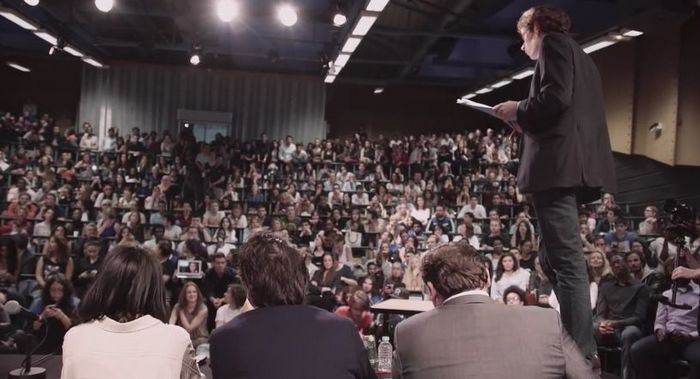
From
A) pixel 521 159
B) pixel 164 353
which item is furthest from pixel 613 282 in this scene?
pixel 164 353

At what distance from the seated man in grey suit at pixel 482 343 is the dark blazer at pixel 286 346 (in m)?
0.14

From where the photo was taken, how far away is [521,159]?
2.04 metres

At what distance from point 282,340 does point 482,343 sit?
1.64 feet

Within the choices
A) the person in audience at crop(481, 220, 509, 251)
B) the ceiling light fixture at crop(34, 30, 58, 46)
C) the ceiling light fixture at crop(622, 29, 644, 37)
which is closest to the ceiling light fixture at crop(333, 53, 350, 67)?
the person in audience at crop(481, 220, 509, 251)

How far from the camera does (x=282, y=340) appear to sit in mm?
1537

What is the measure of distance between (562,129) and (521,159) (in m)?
0.18

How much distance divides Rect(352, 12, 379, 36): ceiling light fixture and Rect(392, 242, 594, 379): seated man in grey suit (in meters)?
7.91

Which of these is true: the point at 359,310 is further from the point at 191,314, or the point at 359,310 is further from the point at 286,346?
the point at 286,346

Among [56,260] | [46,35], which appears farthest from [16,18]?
[56,260]

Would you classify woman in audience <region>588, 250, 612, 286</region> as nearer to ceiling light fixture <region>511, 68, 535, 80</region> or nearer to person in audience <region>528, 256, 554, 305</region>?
person in audience <region>528, 256, 554, 305</region>

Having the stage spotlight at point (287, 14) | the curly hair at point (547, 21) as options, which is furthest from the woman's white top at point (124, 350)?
the stage spotlight at point (287, 14)

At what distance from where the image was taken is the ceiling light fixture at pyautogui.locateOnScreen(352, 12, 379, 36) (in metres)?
8.98

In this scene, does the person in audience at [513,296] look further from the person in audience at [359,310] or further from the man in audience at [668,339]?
the person in audience at [359,310]

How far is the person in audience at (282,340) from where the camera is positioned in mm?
1521
